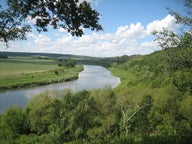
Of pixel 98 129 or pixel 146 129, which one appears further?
pixel 146 129

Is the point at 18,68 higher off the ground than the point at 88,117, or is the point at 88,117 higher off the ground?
the point at 88,117

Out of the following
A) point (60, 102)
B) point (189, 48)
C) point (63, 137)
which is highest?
point (189, 48)

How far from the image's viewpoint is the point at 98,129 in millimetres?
32094

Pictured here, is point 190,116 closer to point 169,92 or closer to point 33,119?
point 169,92

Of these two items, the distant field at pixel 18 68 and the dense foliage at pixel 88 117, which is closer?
the dense foliage at pixel 88 117

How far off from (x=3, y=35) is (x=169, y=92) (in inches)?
1375

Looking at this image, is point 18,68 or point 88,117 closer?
point 88,117

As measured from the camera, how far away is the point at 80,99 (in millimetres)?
35156

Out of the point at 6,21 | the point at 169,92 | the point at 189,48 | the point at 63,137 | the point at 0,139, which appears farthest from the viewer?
the point at 169,92

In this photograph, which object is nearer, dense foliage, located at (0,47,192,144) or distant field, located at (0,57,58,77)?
dense foliage, located at (0,47,192,144)

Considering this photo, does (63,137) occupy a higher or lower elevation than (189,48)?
lower

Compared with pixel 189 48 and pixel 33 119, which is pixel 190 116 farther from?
pixel 189 48

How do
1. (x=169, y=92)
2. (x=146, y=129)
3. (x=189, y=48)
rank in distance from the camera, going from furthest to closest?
(x=169, y=92)
(x=146, y=129)
(x=189, y=48)

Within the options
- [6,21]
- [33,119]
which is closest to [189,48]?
[6,21]
